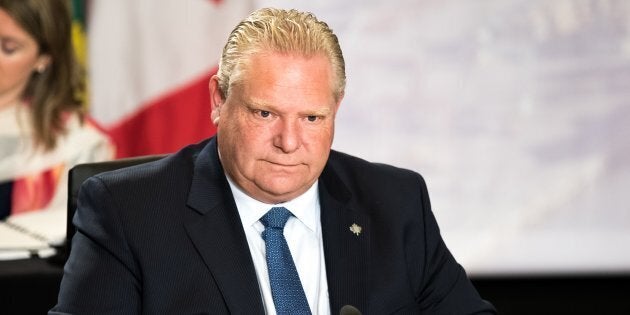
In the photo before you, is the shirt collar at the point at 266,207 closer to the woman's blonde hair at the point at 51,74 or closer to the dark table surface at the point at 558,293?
the woman's blonde hair at the point at 51,74

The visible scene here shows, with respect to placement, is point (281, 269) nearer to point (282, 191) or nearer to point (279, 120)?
point (282, 191)

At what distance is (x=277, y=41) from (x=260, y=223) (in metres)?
0.44

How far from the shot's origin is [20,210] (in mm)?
3975

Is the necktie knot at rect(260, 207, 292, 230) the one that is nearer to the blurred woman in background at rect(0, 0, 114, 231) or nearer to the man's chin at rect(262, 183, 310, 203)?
the man's chin at rect(262, 183, 310, 203)

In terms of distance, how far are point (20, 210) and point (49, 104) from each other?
1.34ft

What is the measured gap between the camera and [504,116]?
4.59 meters

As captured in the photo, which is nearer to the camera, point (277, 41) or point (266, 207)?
point (277, 41)

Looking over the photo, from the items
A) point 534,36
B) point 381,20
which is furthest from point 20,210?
point 534,36

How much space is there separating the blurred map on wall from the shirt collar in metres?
2.10

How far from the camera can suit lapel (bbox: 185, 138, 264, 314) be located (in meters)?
2.19

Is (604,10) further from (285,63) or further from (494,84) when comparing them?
(285,63)

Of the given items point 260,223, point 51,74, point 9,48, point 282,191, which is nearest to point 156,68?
point 51,74

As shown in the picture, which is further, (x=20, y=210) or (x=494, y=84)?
(x=494, y=84)

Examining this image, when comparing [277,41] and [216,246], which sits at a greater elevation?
[277,41]
